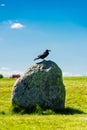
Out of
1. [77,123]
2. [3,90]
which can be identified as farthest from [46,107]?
[3,90]

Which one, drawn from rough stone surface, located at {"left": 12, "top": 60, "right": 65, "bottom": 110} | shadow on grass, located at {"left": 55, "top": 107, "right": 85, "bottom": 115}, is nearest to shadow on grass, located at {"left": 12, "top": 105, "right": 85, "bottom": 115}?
shadow on grass, located at {"left": 55, "top": 107, "right": 85, "bottom": 115}

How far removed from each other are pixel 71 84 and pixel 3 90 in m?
7.16

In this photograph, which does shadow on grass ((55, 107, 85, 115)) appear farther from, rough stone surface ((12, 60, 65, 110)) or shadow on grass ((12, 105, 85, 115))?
rough stone surface ((12, 60, 65, 110))

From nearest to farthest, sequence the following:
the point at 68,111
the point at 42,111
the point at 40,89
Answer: the point at 42,111, the point at 68,111, the point at 40,89

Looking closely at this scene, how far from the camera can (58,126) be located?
69.7 ft

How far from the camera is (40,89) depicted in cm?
2962

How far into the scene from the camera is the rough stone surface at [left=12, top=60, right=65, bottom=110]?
2948 cm

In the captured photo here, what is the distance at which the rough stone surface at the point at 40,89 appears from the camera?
1161 inches

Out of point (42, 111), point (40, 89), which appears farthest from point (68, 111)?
point (40, 89)

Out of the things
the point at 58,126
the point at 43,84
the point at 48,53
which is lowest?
the point at 58,126

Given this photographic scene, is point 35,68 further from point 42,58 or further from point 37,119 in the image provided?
point 37,119

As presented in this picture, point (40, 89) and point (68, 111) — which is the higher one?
point (40, 89)

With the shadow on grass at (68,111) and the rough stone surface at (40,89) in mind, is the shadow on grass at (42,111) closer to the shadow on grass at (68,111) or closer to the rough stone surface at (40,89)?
the shadow on grass at (68,111)

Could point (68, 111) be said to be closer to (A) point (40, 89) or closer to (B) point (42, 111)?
(B) point (42, 111)
